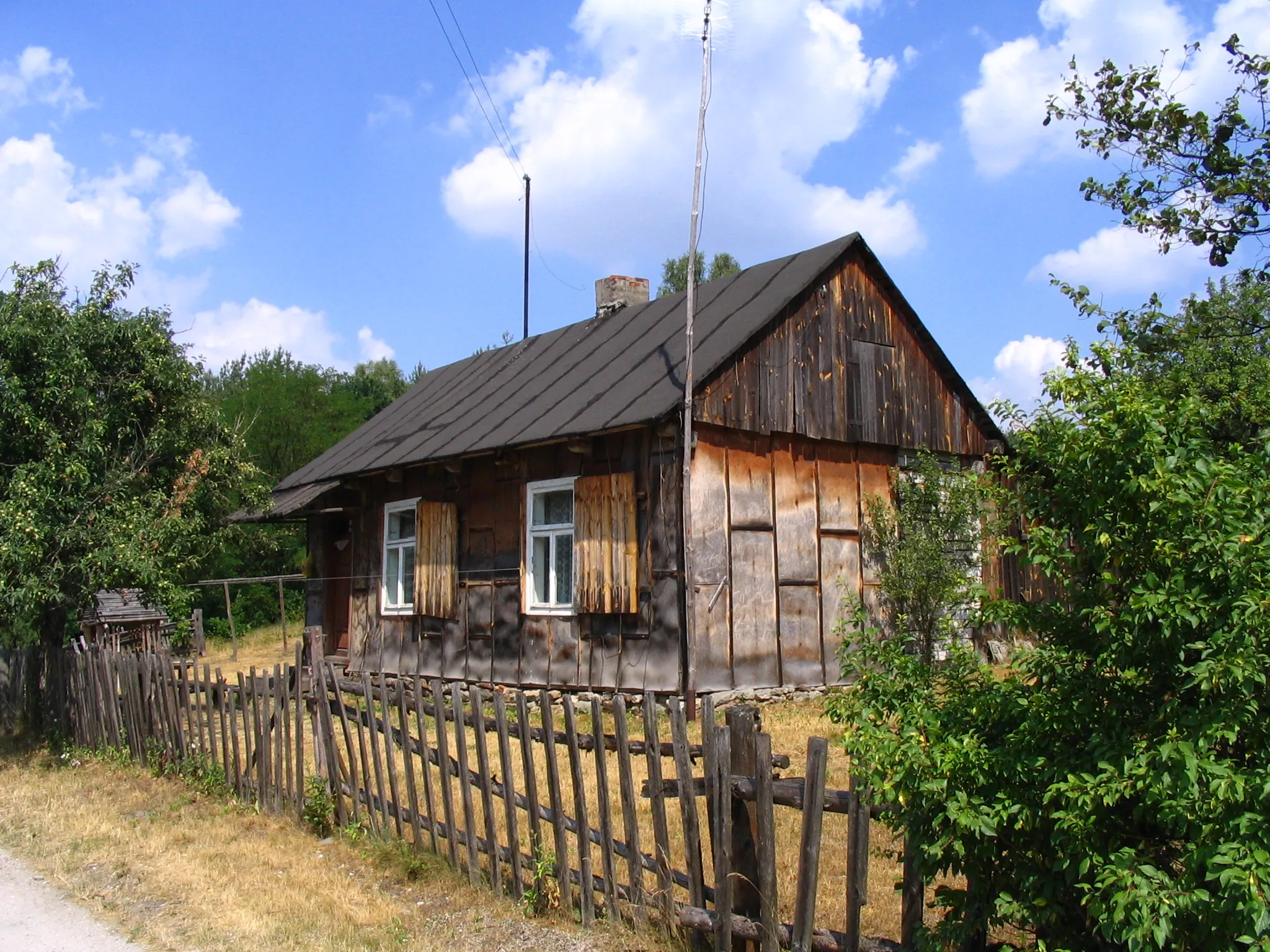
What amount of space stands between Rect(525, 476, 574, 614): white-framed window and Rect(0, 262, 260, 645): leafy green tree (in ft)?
11.5

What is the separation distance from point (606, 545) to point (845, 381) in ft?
12.2

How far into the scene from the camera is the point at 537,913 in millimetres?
5480

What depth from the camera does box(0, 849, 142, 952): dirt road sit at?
5.52 metres

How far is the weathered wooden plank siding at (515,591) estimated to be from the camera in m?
11.3

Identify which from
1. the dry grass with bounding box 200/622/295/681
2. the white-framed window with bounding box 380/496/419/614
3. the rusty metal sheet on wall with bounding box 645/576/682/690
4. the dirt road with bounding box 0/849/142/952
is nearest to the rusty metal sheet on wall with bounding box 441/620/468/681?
the white-framed window with bounding box 380/496/419/614

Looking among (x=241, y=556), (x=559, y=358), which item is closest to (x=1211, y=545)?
(x=559, y=358)

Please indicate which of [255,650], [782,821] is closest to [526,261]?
[255,650]

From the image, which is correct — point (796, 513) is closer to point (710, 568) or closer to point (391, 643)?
point (710, 568)

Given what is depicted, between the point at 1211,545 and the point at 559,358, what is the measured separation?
1361 centimetres

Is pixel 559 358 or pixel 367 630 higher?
pixel 559 358

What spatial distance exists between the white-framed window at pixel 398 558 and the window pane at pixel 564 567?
324 centimetres

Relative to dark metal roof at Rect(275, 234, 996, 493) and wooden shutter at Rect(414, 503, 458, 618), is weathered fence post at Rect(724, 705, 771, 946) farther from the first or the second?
wooden shutter at Rect(414, 503, 458, 618)

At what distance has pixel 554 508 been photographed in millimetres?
12727

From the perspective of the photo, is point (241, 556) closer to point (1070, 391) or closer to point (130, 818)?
point (130, 818)
